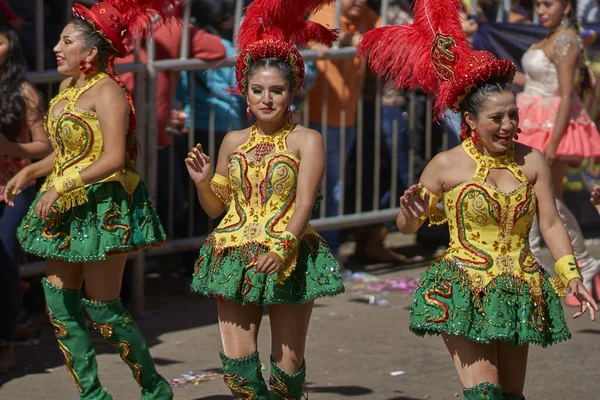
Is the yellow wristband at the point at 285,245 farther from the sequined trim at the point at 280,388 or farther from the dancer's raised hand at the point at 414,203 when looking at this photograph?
the sequined trim at the point at 280,388

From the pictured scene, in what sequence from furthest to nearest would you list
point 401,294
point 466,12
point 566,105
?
→ point 466,12 < point 401,294 < point 566,105

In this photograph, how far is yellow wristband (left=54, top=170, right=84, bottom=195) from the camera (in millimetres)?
5180

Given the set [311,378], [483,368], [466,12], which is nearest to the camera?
[483,368]

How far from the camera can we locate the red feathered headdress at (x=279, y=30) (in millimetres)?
5016

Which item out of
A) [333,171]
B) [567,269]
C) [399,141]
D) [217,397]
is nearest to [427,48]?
[567,269]

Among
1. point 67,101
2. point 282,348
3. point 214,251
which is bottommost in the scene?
point 282,348

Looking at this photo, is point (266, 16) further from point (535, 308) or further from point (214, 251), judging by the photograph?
point (535, 308)

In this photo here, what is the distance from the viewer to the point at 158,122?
7.60m

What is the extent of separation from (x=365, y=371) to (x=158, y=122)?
2116 millimetres

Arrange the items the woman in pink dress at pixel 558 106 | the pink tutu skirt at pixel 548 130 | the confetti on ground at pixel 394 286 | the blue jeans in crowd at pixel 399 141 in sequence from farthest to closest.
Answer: the blue jeans in crowd at pixel 399 141 < the confetti on ground at pixel 394 286 < the pink tutu skirt at pixel 548 130 < the woman in pink dress at pixel 558 106

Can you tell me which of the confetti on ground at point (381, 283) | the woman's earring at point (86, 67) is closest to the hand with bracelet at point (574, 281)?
the woman's earring at point (86, 67)

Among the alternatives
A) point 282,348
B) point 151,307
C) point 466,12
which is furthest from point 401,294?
point 282,348

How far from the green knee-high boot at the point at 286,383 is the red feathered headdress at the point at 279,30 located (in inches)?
44.2

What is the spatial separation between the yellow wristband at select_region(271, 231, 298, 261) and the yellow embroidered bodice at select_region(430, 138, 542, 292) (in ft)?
1.94
